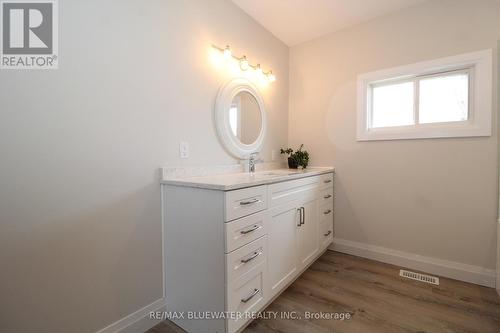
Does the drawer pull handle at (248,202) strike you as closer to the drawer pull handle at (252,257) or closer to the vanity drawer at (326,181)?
the drawer pull handle at (252,257)

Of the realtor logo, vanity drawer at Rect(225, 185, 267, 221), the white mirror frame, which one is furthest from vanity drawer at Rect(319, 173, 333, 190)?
the realtor logo

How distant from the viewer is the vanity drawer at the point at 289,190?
1558 millimetres

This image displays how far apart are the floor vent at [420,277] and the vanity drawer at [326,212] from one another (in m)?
0.79

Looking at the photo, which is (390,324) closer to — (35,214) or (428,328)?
(428,328)

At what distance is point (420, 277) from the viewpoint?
6.49 ft

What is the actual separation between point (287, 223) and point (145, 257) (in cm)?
102

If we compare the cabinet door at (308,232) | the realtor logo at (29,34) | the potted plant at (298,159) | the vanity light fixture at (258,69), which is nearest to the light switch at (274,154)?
the potted plant at (298,159)

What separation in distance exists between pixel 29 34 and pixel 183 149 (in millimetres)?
961

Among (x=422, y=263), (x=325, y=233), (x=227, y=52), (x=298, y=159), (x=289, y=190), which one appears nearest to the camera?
(x=289, y=190)

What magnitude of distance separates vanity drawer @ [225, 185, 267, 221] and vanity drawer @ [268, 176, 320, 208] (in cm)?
10

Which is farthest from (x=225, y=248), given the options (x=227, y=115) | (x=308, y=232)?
(x=227, y=115)

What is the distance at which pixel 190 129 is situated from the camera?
1.69 metres

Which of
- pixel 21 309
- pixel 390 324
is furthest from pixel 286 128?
pixel 21 309

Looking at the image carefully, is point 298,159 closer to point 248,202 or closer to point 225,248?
point 248,202
